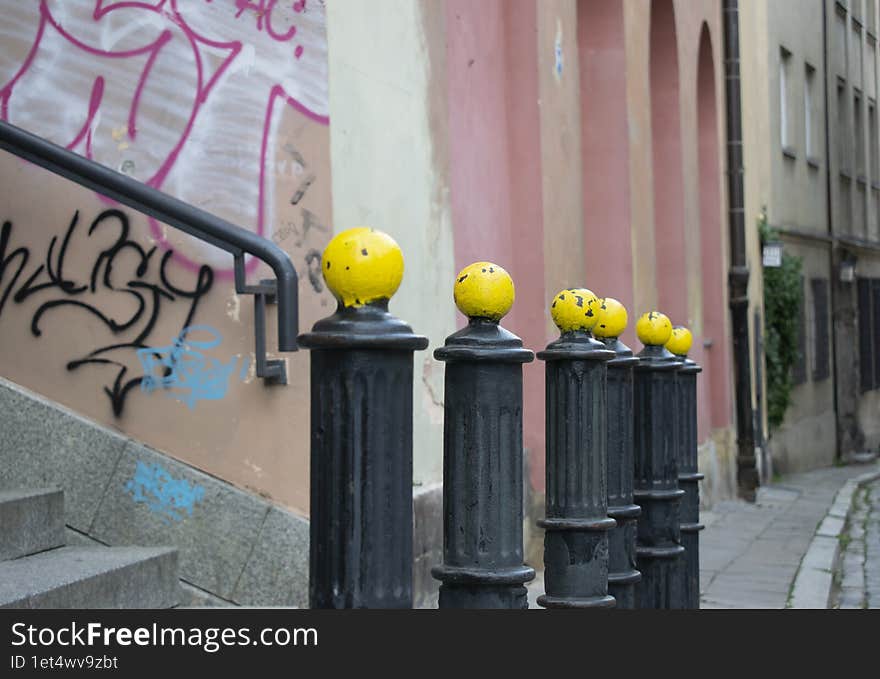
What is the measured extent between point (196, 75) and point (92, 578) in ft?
7.11

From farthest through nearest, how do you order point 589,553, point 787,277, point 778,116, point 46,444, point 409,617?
point 778,116 → point 787,277 → point 46,444 → point 589,553 → point 409,617

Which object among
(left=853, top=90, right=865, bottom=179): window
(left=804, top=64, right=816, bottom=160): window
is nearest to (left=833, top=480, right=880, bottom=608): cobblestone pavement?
(left=804, top=64, right=816, bottom=160): window

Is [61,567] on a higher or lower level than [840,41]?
lower

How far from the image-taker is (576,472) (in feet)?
12.0

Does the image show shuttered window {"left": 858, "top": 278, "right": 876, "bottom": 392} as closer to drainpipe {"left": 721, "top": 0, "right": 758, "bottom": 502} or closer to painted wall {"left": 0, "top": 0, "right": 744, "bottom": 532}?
drainpipe {"left": 721, "top": 0, "right": 758, "bottom": 502}

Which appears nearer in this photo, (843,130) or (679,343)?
(679,343)

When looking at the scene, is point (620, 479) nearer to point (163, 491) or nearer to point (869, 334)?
point (163, 491)

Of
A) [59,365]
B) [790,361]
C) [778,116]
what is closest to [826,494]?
[790,361]

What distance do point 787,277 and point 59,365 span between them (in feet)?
46.6

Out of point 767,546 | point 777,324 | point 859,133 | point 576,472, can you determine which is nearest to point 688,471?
point 576,472

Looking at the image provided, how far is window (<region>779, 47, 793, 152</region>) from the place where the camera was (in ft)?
69.5

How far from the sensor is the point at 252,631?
2631 mm

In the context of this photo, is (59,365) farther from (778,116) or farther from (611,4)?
(778,116)

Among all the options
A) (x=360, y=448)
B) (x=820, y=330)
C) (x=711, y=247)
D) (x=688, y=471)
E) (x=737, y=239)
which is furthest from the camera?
(x=820, y=330)
